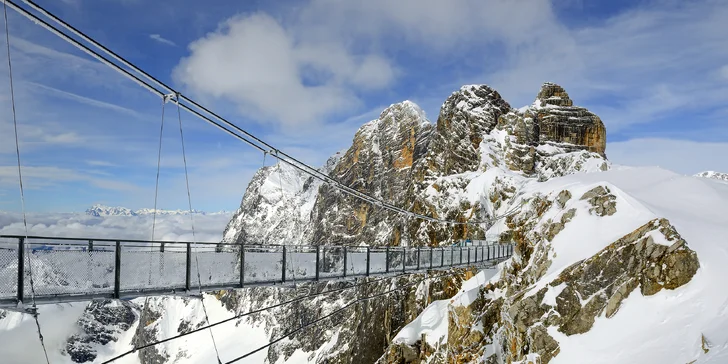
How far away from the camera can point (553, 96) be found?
2844 inches

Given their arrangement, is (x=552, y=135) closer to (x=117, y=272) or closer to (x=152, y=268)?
(x=152, y=268)

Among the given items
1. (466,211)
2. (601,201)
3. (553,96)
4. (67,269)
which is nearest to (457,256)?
(601,201)

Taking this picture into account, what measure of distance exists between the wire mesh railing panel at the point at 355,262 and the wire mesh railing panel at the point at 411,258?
4057mm

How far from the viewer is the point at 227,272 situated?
14.3 metres

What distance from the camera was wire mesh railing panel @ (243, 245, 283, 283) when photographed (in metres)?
14.8

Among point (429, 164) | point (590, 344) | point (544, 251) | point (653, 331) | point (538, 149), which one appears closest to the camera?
point (653, 331)

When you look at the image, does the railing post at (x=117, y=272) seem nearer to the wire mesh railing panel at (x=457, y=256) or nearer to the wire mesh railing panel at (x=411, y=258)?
the wire mesh railing panel at (x=411, y=258)

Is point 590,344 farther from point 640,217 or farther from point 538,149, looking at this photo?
point 538,149

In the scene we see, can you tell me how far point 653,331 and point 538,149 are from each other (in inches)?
2059

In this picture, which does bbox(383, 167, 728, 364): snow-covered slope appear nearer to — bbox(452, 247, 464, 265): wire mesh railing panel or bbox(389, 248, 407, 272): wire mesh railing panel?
bbox(452, 247, 464, 265): wire mesh railing panel

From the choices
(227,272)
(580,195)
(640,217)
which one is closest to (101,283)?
(227,272)

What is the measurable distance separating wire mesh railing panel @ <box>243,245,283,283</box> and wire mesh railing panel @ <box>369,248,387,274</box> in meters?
5.74

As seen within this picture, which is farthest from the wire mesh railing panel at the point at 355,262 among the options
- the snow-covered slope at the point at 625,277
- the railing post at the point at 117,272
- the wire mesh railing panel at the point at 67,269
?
the wire mesh railing panel at the point at 67,269

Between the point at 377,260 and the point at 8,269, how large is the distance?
47.0ft
